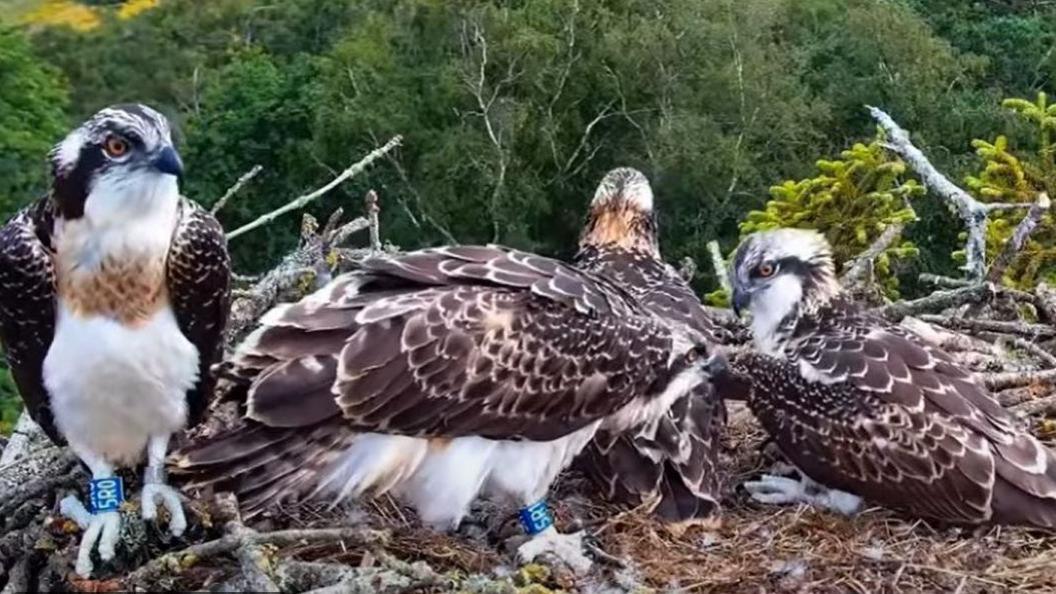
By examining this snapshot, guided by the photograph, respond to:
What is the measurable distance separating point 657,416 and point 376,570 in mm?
1358

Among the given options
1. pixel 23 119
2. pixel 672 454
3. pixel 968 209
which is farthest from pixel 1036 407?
pixel 23 119

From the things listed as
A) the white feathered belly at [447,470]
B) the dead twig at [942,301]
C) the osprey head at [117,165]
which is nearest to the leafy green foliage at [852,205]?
the dead twig at [942,301]

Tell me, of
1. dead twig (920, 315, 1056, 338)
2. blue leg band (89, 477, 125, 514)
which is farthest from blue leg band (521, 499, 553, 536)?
dead twig (920, 315, 1056, 338)

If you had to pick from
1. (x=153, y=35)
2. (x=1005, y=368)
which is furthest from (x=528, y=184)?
(x=1005, y=368)

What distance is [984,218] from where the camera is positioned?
6895 millimetres

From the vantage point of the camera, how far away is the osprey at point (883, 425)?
5512 millimetres

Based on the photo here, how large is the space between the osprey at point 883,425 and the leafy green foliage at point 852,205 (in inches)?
74.6

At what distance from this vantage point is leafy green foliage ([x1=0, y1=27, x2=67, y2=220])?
2305cm

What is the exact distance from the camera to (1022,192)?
7941 mm

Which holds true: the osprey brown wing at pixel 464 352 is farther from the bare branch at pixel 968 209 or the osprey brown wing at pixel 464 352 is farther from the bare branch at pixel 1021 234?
the bare branch at pixel 968 209

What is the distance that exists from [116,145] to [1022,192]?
16.8ft

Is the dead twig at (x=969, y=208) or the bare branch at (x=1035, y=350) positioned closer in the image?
the bare branch at (x=1035, y=350)

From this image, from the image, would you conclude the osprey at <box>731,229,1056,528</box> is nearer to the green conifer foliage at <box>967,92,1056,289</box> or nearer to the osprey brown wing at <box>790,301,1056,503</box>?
the osprey brown wing at <box>790,301,1056,503</box>

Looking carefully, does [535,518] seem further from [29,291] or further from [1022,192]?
[1022,192]
